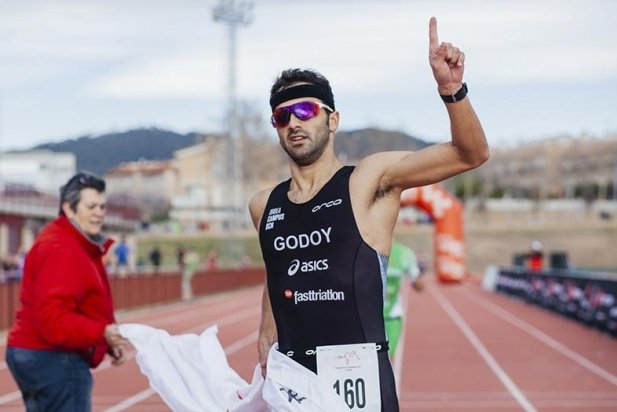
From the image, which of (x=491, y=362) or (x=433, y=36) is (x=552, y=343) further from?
(x=433, y=36)

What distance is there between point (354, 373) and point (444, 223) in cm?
3790

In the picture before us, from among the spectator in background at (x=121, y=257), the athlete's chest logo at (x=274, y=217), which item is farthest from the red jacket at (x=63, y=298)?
the spectator in background at (x=121, y=257)

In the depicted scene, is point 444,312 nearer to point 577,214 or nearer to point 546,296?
point 546,296

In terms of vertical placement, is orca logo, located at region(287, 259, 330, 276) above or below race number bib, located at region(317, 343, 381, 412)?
above

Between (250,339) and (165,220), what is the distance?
7716cm

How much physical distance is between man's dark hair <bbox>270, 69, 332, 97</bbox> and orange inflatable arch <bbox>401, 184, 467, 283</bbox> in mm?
36033

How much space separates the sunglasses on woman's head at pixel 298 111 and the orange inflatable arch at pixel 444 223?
3614 centimetres

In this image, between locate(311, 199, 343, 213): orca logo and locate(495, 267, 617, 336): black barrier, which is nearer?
locate(311, 199, 343, 213): orca logo

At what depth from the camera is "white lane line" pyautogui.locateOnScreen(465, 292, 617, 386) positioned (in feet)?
51.0

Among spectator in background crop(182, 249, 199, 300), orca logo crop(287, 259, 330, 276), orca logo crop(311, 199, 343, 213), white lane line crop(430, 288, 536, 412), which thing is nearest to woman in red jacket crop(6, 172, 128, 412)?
orca logo crop(287, 259, 330, 276)

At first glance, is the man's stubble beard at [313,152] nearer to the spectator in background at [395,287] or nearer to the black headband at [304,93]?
the black headband at [304,93]

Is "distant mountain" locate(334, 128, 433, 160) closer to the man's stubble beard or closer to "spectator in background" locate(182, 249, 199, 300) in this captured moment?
"spectator in background" locate(182, 249, 199, 300)

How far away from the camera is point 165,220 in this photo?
97.5 m

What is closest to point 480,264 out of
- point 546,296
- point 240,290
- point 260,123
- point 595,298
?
point 260,123
